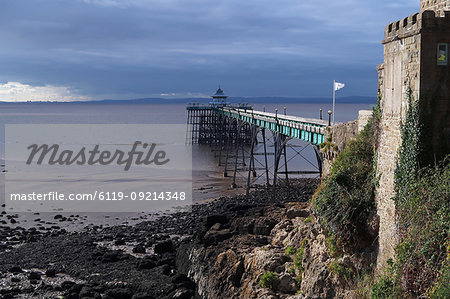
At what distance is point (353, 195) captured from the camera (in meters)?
14.4

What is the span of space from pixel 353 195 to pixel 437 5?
5.19 metres

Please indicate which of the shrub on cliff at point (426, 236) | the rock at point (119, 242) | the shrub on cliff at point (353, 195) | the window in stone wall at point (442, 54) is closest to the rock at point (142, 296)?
the shrub on cliff at point (353, 195)

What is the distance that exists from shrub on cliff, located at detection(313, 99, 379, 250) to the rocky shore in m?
0.65

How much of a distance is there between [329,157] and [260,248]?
4681 millimetres

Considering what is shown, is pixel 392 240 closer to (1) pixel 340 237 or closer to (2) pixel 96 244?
(1) pixel 340 237

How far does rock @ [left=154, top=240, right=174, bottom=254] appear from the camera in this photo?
2345 centimetres

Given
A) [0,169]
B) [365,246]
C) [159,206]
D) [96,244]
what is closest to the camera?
[365,246]

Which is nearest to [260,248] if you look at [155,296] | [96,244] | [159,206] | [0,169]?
[155,296]

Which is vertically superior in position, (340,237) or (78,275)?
(340,237)

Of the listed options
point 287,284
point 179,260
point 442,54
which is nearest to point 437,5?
point 442,54

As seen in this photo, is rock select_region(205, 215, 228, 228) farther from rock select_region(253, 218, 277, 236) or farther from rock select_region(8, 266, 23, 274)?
rock select_region(8, 266, 23, 274)

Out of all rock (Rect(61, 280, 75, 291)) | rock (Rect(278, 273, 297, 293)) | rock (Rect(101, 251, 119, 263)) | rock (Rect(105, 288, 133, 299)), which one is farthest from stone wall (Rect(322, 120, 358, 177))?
rock (Rect(61, 280, 75, 291))

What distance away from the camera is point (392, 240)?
12578 mm

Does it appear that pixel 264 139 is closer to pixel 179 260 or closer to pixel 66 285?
pixel 179 260
